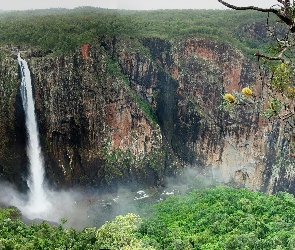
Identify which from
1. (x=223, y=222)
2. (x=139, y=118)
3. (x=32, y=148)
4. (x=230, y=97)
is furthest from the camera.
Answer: (x=139, y=118)

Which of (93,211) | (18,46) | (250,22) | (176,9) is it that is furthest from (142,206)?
(176,9)

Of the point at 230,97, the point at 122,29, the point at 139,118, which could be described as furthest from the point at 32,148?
the point at 230,97

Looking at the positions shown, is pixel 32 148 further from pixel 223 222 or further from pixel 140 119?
pixel 223 222

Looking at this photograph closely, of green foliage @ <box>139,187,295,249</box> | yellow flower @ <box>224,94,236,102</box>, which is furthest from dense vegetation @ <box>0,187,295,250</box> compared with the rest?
yellow flower @ <box>224,94,236,102</box>

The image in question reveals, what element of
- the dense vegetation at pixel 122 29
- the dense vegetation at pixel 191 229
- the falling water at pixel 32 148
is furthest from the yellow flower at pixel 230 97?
the dense vegetation at pixel 122 29

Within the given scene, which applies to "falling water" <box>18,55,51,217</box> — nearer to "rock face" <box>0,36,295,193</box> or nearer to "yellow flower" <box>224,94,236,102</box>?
"rock face" <box>0,36,295,193</box>

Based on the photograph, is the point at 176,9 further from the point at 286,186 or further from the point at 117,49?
the point at 286,186
